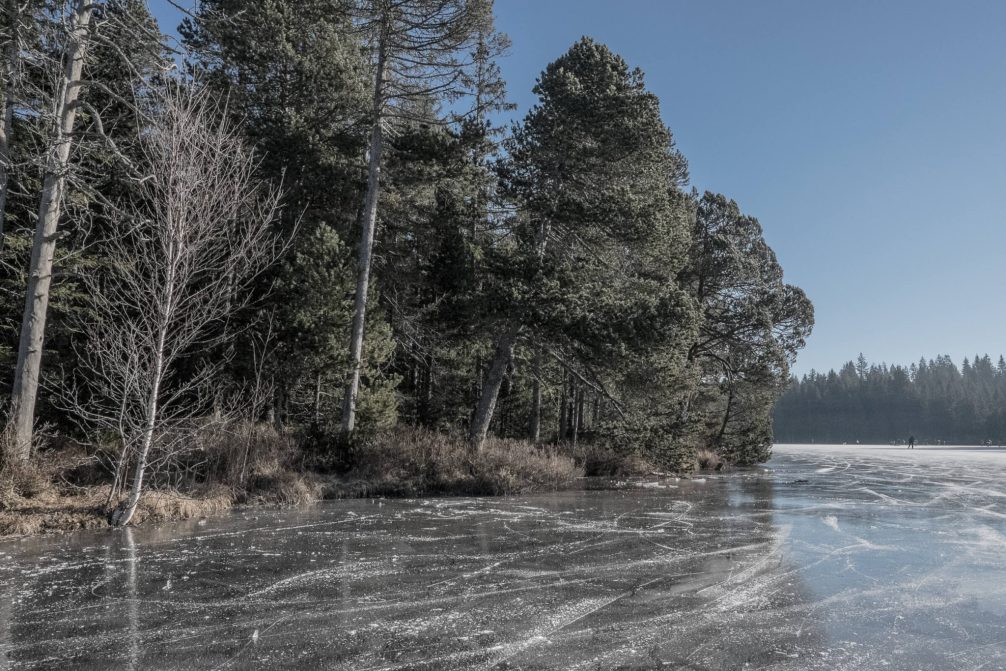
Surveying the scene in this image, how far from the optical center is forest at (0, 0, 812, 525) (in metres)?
14.1

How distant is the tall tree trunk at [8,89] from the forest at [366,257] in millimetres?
117

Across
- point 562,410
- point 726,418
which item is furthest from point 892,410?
point 562,410

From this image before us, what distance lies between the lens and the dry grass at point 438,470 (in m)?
16.2

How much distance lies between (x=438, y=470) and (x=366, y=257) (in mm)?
5884

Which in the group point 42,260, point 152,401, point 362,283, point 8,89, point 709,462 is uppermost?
point 8,89

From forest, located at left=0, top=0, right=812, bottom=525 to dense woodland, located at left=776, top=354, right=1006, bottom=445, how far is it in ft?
352

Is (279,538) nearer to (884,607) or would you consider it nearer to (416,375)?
(884,607)

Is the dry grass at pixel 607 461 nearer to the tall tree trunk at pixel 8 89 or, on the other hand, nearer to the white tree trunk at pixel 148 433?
the white tree trunk at pixel 148 433

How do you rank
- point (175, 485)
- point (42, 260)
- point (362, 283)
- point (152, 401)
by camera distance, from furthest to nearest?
point (362, 283) < point (175, 485) < point (42, 260) < point (152, 401)

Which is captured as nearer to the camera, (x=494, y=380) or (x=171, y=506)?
(x=171, y=506)

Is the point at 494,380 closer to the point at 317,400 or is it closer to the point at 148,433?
the point at 317,400

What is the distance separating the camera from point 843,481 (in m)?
21.6

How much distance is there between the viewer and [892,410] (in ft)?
387

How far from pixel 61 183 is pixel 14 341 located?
264 inches
